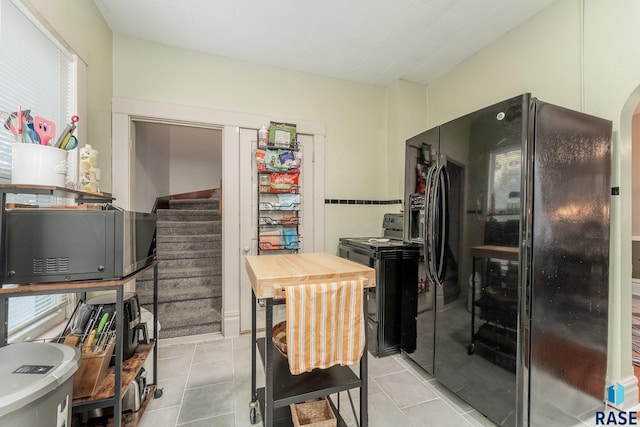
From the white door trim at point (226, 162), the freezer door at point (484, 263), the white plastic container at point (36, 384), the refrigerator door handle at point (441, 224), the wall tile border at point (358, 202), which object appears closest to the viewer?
the white plastic container at point (36, 384)

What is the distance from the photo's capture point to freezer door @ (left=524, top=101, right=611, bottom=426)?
4.64 ft

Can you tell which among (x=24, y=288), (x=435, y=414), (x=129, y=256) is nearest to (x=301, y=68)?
(x=129, y=256)

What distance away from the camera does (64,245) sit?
3.69 ft

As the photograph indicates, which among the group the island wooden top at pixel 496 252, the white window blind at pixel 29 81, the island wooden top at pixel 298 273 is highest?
the white window blind at pixel 29 81

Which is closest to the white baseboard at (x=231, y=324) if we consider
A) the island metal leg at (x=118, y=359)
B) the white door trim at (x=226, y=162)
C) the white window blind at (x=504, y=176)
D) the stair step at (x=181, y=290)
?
the white door trim at (x=226, y=162)

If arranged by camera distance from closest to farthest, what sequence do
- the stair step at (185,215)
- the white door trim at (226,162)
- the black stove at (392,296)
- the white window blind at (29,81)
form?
the white window blind at (29,81), the black stove at (392,296), the white door trim at (226,162), the stair step at (185,215)

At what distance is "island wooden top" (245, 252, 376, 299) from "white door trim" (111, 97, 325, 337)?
1.36 meters

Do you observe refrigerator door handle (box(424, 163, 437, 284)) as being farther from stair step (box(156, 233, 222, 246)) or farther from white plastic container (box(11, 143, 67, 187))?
stair step (box(156, 233, 222, 246))

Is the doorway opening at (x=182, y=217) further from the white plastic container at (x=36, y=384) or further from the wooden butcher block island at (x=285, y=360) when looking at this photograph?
the wooden butcher block island at (x=285, y=360)

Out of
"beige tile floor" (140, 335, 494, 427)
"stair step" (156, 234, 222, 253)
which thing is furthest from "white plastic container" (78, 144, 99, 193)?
"stair step" (156, 234, 222, 253)

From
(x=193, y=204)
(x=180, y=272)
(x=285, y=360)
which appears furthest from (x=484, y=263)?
(x=193, y=204)

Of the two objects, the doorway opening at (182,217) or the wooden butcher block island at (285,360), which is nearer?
the wooden butcher block island at (285,360)

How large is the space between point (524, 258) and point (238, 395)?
1.90 m

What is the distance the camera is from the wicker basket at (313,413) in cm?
143
